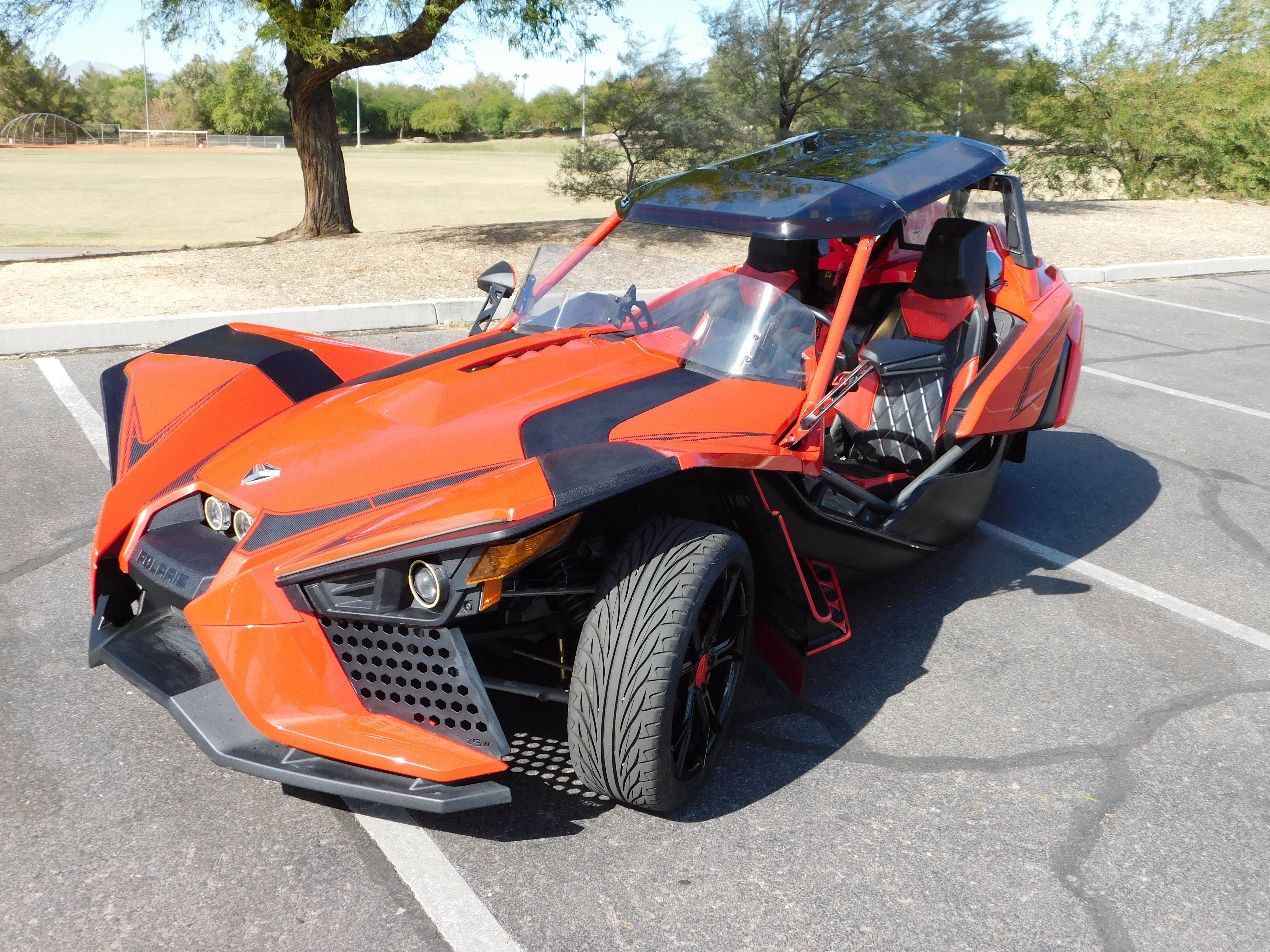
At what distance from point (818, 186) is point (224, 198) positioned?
2776 centimetres

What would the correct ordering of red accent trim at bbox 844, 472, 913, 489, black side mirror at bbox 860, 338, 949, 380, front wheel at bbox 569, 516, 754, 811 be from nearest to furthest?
front wheel at bbox 569, 516, 754, 811, black side mirror at bbox 860, 338, 949, 380, red accent trim at bbox 844, 472, 913, 489

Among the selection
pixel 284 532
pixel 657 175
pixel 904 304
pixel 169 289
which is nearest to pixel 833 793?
pixel 284 532

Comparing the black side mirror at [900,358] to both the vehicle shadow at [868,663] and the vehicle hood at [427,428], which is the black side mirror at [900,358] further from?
the vehicle shadow at [868,663]

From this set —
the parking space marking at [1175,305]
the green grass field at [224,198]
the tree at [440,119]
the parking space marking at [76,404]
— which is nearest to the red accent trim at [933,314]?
the parking space marking at [76,404]

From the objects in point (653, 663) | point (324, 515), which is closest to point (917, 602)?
point (653, 663)

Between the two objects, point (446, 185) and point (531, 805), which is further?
point (446, 185)

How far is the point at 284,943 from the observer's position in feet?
6.91

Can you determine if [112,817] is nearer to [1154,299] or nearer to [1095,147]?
[1154,299]

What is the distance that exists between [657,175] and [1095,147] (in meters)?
10.3

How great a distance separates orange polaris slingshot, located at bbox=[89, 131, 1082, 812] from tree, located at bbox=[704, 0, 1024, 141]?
12.8 meters

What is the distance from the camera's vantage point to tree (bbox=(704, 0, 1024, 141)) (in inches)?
627

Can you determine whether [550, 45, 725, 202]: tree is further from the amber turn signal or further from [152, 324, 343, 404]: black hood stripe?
the amber turn signal

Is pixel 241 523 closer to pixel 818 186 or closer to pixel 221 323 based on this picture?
pixel 818 186

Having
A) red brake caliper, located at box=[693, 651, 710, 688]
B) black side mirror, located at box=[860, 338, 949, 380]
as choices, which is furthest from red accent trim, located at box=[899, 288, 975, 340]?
red brake caliper, located at box=[693, 651, 710, 688]
